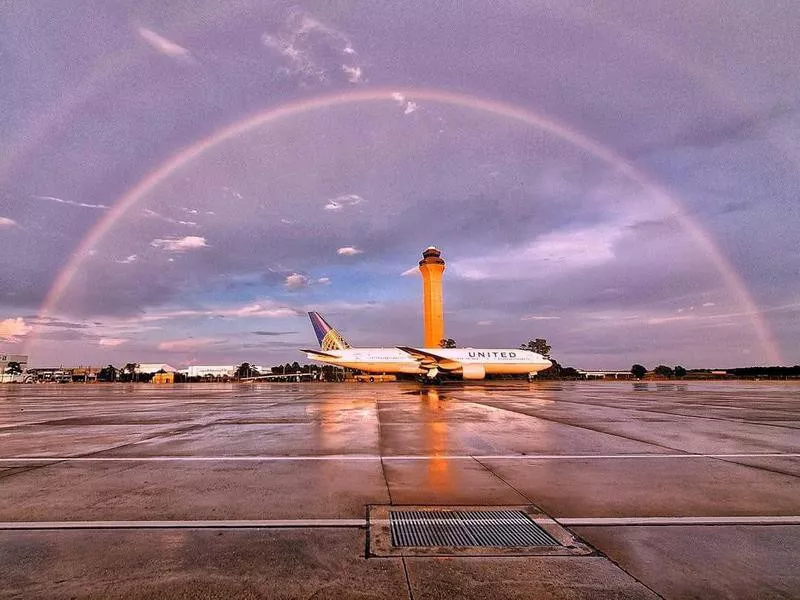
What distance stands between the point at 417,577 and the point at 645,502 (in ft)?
11.8

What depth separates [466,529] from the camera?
4648mm

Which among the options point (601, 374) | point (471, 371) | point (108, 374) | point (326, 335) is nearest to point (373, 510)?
point (471, 371)

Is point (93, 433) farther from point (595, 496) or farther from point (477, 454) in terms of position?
point (595, 496)

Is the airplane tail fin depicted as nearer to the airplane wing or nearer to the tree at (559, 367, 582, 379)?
the airplane wing

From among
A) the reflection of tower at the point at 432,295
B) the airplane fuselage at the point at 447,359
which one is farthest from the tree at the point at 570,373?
the airplane fuselage at the point at 447,359

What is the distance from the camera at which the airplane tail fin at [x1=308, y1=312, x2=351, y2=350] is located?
61531 millimetres

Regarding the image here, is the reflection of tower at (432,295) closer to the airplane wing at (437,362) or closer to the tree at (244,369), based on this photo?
the tree at (244,369)

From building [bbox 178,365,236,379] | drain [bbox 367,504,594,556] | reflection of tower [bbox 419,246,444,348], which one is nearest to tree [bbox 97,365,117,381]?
building [bbox 178,365,236,379]

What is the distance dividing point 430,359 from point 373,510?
4401 cm

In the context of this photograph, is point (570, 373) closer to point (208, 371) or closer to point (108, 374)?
point (208, 371)

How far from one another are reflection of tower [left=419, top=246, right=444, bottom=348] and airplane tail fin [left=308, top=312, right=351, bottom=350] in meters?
60.8

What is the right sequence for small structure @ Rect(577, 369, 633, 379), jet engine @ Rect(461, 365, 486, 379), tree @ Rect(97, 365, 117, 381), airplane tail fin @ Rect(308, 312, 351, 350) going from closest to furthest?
jet engine @ Rect(461, 365, 486, 379), airplane tail fin @ Rect(308, 312, 351, 350), small structure @ Rect(577, 369, 633, 379), tree @ Rect(97, 365, 117, 381)

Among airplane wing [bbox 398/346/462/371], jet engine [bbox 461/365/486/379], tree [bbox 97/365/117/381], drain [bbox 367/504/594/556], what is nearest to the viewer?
drain [bbox 367/504/594/556]

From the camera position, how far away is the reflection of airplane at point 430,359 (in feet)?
155
